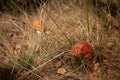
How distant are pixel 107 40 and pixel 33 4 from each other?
118 centimetres

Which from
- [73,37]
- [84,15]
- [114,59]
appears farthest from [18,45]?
[114,59]

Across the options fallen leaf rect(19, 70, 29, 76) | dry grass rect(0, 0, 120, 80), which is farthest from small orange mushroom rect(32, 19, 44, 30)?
fallen leaf rect(19, 70, 29, 76)

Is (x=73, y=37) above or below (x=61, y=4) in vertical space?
below

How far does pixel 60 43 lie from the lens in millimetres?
2732

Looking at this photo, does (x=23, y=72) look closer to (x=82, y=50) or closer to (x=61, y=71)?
(x=61, y=71)

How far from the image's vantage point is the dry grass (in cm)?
251

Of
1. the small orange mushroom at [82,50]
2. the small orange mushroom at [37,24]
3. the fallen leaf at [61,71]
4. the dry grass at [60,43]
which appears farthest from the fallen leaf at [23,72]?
the small orange mushroom at [37,24]

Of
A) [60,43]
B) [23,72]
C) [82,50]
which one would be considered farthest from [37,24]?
[82,50]

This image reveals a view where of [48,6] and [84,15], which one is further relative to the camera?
[48,6]

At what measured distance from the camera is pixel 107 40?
273 centimetres

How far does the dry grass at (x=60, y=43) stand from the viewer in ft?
8.25

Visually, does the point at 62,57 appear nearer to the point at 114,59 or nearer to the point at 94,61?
the point at 94,61

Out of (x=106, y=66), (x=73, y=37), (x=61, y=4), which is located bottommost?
(x=106, y=66)

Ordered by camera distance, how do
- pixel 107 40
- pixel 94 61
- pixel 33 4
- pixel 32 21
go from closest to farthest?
pixel 94 61 < pixel 107 40 < pixel 32 21 < pixel 33 4
